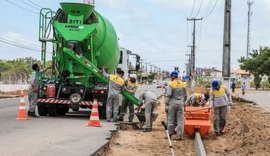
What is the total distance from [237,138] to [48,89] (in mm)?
6743

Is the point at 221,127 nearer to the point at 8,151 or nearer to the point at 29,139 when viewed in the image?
the point at 29,139

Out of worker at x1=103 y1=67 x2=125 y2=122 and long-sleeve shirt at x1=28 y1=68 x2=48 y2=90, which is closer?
worker at x1=103 y1=67 x2=125 y2=122

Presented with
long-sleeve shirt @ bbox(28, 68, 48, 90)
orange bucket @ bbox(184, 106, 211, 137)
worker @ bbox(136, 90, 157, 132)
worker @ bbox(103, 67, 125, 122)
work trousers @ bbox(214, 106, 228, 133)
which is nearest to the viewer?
orange bucket @ bbox(184, 106, 211, 137)

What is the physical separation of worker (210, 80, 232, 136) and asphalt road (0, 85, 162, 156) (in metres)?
2.96

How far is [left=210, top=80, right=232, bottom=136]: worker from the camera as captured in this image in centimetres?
1455

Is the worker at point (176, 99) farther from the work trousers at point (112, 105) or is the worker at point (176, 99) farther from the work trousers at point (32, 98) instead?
the work trousers at point (32, 98)

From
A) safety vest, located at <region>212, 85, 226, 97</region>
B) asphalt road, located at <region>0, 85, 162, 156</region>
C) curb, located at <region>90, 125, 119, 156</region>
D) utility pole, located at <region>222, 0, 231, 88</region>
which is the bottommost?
curb, located at <region>90, 125, 119, 156</region>

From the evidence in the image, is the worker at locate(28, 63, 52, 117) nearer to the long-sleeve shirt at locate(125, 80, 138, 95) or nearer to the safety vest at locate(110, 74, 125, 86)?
the safety vest at locate(110, 74, 125, 86)

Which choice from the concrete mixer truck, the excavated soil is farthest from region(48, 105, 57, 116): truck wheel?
the excavated soil

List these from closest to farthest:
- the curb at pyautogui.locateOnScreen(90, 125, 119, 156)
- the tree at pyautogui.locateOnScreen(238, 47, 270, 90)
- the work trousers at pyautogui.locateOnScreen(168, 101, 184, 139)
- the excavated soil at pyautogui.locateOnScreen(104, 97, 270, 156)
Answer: the curb at pyautogui.locateOnScreen(90, 125, 119, 156)
the excavated soil at pyautogui.locateOnScreen(104, 97, 270, 156)
the work trousers at pyautogui.locateOnScreen(168, 101, 184, 139)
the tree at pyautogui.locateOnScreen(238, 47, 270, 90)

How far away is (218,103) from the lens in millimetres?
14547

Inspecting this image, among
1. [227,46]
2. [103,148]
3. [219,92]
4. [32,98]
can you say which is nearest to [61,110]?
[32,98]

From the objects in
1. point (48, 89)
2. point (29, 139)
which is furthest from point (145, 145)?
point (48, 89)

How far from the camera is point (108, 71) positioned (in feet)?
62.1
